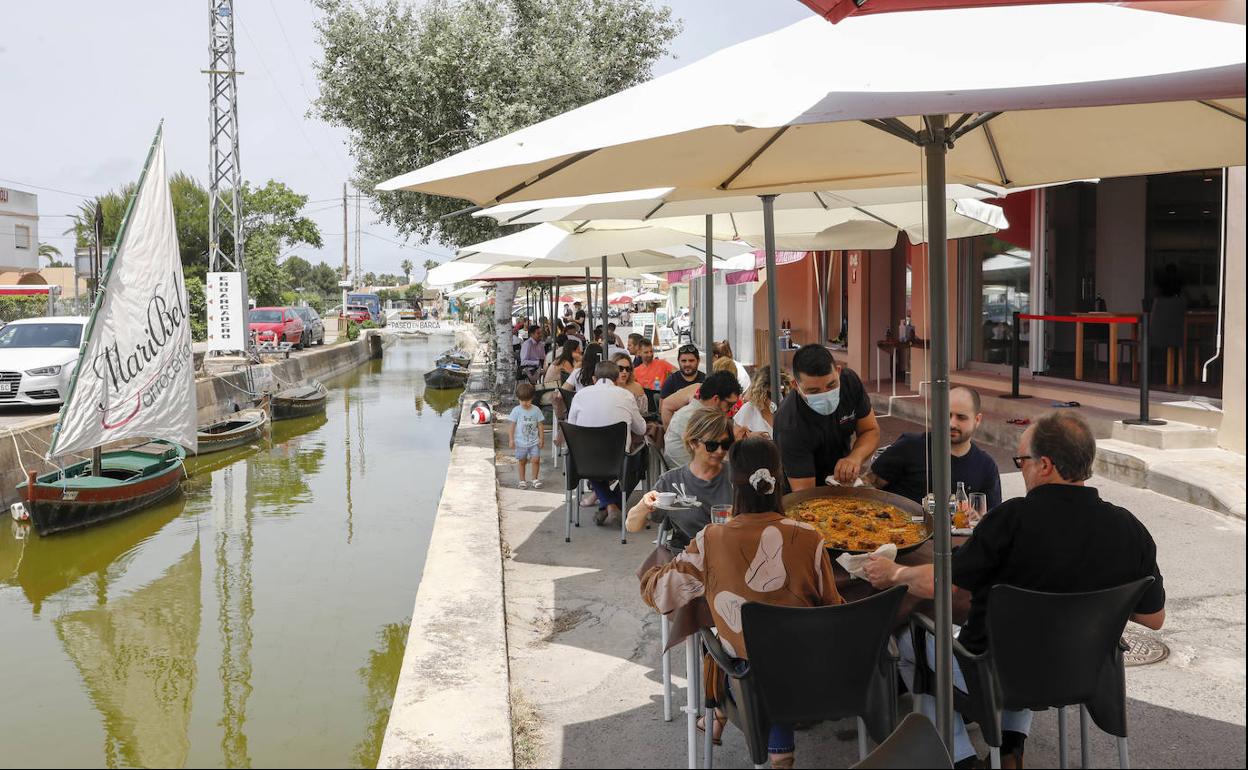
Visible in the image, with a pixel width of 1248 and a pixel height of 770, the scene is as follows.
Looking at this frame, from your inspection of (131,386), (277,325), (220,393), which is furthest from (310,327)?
(131,386)

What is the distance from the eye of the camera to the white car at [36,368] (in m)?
15.8

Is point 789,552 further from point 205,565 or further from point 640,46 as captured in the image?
point 640,46

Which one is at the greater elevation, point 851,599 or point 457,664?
point 851,599

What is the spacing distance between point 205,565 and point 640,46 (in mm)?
11882

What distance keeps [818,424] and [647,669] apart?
139cm

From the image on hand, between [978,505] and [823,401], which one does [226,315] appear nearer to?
[823,401]

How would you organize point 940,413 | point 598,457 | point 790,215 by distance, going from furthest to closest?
point 790,215 < point 598,457 < point 940,413

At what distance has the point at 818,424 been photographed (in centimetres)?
491

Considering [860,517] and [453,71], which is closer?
[860,517]

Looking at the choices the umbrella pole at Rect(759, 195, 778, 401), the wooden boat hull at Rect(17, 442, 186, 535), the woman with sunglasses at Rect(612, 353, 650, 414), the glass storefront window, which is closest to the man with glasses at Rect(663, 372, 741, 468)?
the umbrella pole at Rect(759, 195, 778, 401)

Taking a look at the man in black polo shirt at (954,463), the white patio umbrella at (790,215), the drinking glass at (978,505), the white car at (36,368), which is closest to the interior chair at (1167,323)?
the white patio umbrella at (790,215)

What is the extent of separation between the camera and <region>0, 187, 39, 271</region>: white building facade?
57.5 metres

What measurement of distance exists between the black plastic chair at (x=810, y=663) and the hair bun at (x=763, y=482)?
16.9 inches

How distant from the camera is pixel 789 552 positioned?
330cm
